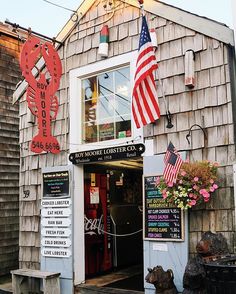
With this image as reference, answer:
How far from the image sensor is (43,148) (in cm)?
639

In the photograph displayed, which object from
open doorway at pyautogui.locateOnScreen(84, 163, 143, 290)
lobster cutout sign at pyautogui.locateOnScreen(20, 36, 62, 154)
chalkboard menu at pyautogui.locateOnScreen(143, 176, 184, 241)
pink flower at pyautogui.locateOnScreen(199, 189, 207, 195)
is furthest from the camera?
open doorway at pyautogui.locateOnScreen(84, 163, 143, 290)

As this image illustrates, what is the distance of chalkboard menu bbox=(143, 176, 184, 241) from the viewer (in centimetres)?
556

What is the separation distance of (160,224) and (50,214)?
218 centimetres

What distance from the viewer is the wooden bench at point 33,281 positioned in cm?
652

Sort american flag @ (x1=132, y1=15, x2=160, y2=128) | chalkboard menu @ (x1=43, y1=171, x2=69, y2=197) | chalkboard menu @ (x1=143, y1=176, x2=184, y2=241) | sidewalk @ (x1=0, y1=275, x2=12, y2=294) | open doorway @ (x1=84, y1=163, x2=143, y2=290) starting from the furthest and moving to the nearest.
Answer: open doorway @ (x1=84, y1=163, x2=143, y2=290) → sidewalk @ (x1=0, y1=275, x2=12, y2=294) → chalkboard menu @ (x1=43, y1=171, x2=69, y2=197) → chalkboard menu @ (x1=143, y1=176, x2=184, y2=241) → american flag @ (x1=132, y1=15, x2=160, y2=128)

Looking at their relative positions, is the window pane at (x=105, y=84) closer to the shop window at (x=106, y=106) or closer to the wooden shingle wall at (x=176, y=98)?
the shop window at (x=106, y=106)

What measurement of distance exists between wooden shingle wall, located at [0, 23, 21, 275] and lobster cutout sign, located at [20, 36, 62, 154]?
271 cm

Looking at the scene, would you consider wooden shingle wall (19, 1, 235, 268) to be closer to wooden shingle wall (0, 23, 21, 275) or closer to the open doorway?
the open doorway

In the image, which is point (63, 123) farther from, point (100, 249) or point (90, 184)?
point (100, 249)

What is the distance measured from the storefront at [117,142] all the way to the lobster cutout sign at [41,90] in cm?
41

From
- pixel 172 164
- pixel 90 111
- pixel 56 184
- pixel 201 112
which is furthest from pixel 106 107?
pixel 172 164

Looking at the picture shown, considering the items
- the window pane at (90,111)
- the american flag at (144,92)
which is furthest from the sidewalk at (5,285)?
the american flag at (144,92)

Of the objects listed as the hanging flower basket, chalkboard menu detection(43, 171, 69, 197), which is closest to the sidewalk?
chalkboard menu detection(43, 171, 69, 197)

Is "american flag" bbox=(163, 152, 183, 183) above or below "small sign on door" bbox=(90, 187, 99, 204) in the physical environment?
above
